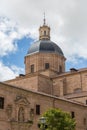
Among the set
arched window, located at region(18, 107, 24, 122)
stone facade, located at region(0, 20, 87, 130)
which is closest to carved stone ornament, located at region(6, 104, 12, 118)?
stone facade, located at region(0, 20, 87, 130)

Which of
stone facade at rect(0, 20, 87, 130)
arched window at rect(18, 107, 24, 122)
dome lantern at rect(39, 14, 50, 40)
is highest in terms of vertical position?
dome lantern at rect(39, 14, 50, 40)

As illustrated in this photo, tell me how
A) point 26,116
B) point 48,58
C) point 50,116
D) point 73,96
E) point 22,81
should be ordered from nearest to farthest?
point 50,116 < point 26,116 < point 73,96 < point 22,81 < point 48,58

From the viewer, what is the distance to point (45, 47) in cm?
5081

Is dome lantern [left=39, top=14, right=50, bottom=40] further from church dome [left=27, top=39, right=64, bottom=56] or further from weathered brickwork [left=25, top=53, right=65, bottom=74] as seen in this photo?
weathered brickwork [left=25, top=53, right=65, bottom=74]

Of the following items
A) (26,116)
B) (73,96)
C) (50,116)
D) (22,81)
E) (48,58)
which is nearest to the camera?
(50,116)

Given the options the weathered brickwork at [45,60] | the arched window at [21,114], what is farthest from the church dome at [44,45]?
the arched window at [21,114]

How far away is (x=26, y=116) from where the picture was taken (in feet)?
105

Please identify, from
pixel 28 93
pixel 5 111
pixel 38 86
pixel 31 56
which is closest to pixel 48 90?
pixel 38 86

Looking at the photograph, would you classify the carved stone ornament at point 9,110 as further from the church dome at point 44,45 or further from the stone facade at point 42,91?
the church dome at point 44,45

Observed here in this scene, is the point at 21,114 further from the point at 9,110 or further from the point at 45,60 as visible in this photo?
the point at 45,60

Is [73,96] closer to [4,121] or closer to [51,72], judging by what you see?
[51,72]

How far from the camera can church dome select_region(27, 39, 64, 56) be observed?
50616 millimetres

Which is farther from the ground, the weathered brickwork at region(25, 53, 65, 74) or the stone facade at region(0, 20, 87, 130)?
the weathered brickwork at region(25, 53, 65, 74)

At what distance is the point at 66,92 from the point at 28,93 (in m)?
15.5
